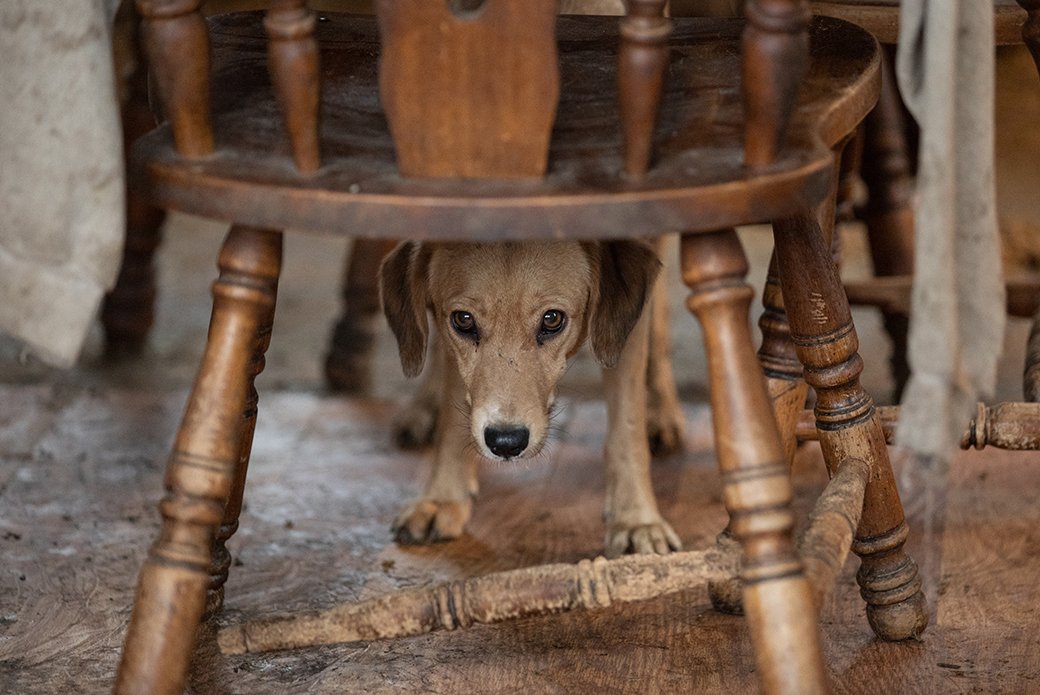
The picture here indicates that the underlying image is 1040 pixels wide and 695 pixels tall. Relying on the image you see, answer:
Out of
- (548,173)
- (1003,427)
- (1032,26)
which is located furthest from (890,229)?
(548,173)

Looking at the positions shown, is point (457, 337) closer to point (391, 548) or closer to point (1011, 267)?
point (391, 548)

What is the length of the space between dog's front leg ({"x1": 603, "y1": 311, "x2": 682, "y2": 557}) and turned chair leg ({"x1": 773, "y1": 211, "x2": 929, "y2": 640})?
0.51 metres

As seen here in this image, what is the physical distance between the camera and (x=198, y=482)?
1258 mm

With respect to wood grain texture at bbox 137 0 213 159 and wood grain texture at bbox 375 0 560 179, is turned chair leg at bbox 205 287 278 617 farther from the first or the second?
wood grain texture at bbox 375 0 560 179

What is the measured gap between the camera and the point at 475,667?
173 centimetres

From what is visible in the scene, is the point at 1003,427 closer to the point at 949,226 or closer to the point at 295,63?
the point at 949,226

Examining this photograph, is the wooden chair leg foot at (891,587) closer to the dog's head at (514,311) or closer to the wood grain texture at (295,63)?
the dog's head at (514,311)

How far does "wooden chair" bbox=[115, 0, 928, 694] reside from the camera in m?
1.14

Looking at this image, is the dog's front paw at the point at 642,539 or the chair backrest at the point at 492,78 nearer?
the chair backrest at the point at 492,78

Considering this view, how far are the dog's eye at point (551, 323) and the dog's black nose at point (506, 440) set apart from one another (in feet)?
0.75

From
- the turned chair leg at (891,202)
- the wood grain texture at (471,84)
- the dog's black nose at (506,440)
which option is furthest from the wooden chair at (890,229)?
the wood grain texture at (471,84)

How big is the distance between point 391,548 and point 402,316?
49cm

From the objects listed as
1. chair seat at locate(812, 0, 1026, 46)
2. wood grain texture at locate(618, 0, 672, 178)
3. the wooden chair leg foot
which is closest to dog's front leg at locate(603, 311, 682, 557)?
the wooden chair leg foot

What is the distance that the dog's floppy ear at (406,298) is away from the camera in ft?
7.09
